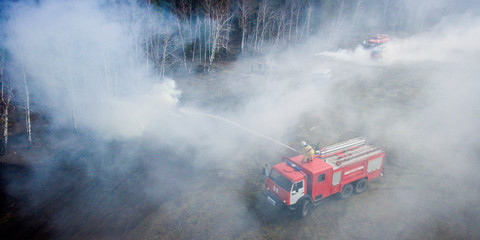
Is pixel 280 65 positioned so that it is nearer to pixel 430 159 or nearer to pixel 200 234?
pixel 430 159

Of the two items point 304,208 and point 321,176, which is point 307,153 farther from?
point 304,208

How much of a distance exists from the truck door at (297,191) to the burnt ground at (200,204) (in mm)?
948

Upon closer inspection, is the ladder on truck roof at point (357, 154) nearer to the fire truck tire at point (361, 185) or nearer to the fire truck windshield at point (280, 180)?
the fire truck tire at point (361, 185)

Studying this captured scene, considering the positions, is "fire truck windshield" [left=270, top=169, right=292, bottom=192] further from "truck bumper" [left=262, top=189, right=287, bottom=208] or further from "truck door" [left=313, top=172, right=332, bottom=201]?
"truck door" [left=313, top=172, right=332, bottom=201]

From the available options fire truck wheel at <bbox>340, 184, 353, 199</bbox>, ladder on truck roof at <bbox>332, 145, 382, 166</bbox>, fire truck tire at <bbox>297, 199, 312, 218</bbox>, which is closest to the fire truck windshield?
fire truck tire at <bbox>297, 199, 312, 218</bbox>

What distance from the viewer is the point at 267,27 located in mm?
37094

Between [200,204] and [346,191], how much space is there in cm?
573

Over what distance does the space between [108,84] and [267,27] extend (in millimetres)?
24427

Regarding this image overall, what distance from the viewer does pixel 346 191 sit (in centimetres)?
1024

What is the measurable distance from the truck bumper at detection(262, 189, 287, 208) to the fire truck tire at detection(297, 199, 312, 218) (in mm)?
583

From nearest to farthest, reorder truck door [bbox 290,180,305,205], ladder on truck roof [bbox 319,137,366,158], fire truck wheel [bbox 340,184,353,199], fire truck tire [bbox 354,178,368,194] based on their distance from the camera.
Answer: truck door [bbox 290,180,305,205] < fire truck wheel [bbox 340,184,353,199] < ladder on truck roof [bbox 319,137,366,158] < fire truck tire [bbox 354,178,368,194]

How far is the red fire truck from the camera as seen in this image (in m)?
8.94

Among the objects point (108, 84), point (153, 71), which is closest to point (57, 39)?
point (108, 84)

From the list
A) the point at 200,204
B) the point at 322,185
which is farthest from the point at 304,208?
the point at 200,204
